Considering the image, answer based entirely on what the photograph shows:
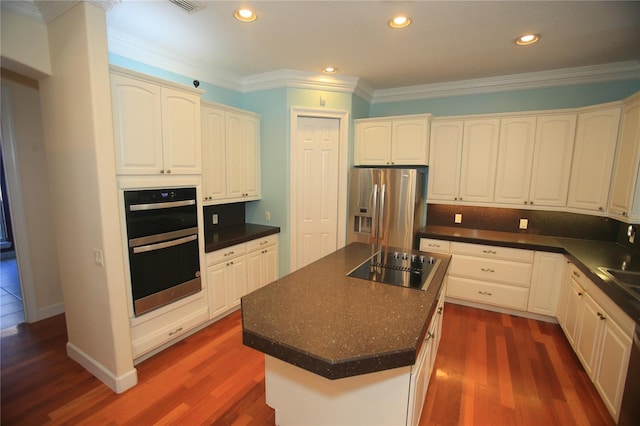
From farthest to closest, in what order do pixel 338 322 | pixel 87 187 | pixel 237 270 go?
pixel 237 270
pixel 87 187
pixel 338 322

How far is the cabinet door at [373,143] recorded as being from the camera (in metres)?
3.70

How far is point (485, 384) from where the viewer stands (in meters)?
2.23

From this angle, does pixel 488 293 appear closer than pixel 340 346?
No

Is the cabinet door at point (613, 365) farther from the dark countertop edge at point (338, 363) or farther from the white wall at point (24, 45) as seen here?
the white wall at point (24, 45)

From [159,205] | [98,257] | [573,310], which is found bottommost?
[573,310]

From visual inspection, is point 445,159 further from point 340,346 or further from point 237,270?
point 340,346

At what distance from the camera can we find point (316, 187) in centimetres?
369

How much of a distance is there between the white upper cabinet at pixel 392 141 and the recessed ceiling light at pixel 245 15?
1.90 meters

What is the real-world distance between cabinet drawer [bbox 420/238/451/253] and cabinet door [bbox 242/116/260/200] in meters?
2.18

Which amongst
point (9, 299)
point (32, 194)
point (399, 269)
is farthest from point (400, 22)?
point (9, 299)

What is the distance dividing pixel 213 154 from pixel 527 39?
3.06 meters

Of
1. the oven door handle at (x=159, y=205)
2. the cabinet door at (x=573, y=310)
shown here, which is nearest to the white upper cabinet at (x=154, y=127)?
the oven door handle at (x=159, y=205)

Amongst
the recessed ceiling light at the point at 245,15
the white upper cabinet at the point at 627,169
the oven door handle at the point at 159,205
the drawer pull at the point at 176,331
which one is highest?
the recessed ceiling light at the point at 245,15

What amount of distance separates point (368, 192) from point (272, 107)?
1.59 m
